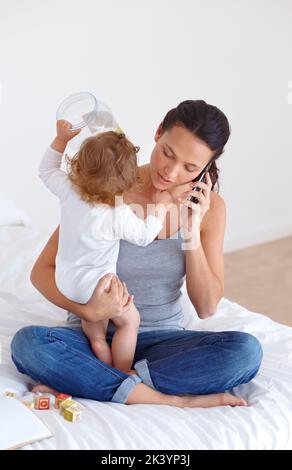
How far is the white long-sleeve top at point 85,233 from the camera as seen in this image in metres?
1.60

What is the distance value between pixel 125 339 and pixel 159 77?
178cm

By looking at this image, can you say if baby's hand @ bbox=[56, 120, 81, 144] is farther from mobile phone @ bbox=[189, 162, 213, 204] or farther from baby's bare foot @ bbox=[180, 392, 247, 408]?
baby's bare foot @ bbox=[180, 392, 247, 408]

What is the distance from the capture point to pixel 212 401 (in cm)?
164

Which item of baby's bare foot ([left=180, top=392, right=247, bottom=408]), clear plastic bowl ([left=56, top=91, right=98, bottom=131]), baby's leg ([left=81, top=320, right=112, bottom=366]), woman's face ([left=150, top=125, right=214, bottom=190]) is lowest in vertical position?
baby's bare foot ([left=180, top=392, right=247, bottom=408])

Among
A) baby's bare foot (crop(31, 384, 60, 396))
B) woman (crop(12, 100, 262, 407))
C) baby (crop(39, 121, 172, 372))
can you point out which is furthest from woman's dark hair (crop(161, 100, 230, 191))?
baby's bare foot (crop(31, 384, 60, 396))

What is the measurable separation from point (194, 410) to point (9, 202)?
1.35 meters

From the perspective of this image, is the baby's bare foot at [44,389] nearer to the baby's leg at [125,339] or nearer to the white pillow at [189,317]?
the baby's leg at [125,339]

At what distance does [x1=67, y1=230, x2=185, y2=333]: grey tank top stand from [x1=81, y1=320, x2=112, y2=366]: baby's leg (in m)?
0.09

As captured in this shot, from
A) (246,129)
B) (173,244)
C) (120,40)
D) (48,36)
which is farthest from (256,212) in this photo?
(173,244)

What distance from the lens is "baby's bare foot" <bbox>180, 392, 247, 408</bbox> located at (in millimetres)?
1635

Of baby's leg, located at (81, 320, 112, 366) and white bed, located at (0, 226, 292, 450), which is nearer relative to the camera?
white bed, located at (0, 226, 292, 450)

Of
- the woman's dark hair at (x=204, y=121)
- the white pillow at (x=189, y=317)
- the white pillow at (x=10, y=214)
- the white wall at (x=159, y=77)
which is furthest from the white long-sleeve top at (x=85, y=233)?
the white wall at (x=159, y=77)

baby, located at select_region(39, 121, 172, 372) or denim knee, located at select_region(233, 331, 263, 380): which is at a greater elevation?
baby, located at select_region(39, 121, 172, 372)

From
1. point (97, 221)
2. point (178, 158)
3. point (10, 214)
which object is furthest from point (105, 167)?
point (10, 214)
